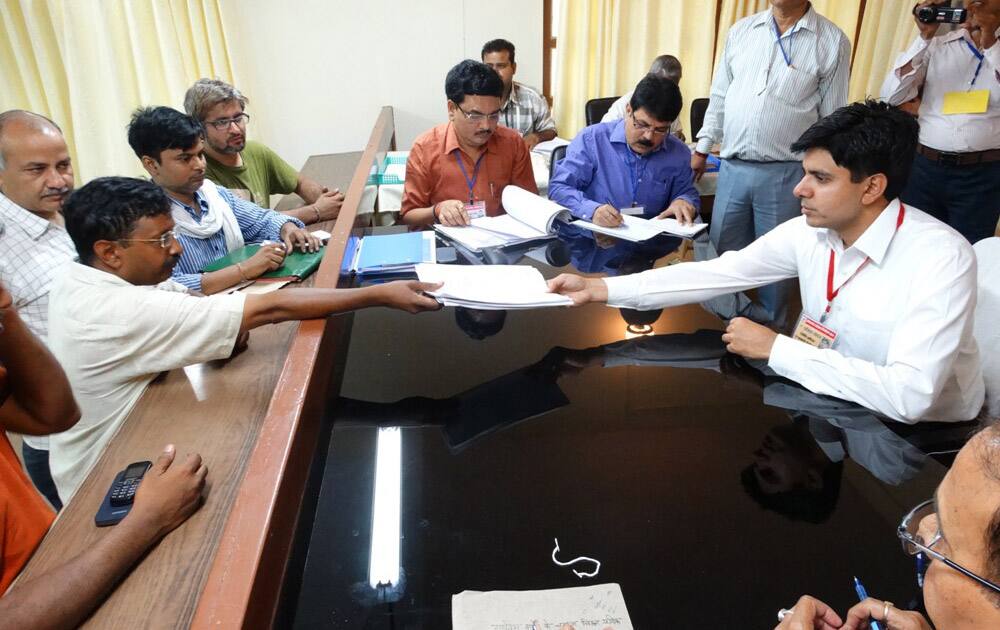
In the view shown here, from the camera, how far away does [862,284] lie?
1.35m

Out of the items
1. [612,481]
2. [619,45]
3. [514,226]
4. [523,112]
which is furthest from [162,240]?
[619,45]

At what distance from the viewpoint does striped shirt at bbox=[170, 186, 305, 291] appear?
5.89 feet

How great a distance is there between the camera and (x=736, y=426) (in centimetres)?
109

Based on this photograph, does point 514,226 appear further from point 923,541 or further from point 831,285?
point 923,541

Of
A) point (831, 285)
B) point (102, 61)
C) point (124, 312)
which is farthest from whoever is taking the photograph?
point (102, 61)

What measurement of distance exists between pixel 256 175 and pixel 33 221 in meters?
1.13

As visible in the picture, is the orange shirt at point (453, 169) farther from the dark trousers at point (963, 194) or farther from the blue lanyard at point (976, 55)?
the blue lanyard at point (976, 55)

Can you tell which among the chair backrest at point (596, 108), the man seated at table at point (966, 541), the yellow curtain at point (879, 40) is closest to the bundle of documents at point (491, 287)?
the man seated at table at point (966, 541)

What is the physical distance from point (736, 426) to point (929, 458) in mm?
333

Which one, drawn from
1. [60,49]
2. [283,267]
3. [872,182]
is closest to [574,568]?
[872,182]

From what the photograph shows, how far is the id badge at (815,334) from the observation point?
131 centimetres

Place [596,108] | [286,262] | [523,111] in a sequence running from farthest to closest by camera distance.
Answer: [596,108] < [523,111] < [286,262]

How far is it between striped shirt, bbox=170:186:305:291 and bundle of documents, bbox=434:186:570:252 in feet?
1.94

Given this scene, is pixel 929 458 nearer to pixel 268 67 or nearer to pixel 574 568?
pixel 574 568
